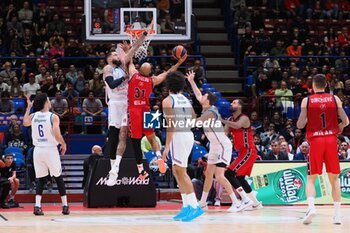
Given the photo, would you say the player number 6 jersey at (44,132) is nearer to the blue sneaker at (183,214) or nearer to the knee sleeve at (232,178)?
the blue sneaker at (183,214)

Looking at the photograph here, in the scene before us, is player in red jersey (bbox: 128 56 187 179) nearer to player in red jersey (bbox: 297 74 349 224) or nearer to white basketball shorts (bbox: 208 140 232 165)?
white basketball shorts (bbox: 208 140 232 165)

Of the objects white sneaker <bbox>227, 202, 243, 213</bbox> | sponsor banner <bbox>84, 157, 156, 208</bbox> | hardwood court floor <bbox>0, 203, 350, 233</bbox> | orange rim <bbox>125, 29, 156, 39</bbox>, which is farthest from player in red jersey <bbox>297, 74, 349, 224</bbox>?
sponsor banner <bbox>84, 157, 156, 208</bbox>

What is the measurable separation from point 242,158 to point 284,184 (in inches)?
82.3

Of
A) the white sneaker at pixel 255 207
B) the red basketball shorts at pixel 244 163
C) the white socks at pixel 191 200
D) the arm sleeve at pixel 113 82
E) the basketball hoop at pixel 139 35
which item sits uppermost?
the basketball hoop at pixel 139 35

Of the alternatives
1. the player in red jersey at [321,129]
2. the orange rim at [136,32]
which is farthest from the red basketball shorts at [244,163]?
the player in red jersey at [321,129]

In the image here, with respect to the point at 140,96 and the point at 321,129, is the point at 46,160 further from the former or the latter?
the point at 321,129

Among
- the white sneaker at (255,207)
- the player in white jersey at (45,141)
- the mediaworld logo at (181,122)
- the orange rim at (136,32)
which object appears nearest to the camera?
the mediaworld logo at (181,122)

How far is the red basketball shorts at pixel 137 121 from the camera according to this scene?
46.7ft

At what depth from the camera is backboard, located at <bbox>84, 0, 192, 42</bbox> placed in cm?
1630

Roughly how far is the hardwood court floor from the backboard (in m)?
3.31

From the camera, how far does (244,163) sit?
1562 centimetres

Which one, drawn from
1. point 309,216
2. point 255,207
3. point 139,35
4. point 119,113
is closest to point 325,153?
point 309,216

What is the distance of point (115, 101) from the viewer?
568 inches

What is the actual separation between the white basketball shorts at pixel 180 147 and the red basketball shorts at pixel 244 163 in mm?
2686
